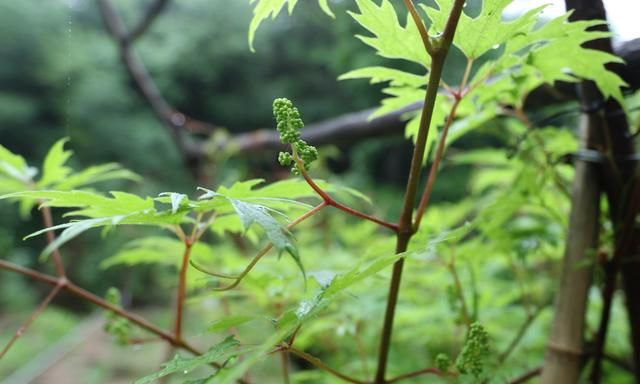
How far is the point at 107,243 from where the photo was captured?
4312 millimetres

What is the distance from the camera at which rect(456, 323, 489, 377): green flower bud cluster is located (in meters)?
0.37

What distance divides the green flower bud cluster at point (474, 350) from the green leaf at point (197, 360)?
0.17m

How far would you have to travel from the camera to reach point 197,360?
318mm

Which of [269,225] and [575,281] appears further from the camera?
[575,281]

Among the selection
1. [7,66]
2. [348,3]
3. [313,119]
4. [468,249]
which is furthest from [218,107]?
[468,249]

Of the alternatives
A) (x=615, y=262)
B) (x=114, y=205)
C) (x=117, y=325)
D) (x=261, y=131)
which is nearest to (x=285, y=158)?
(x=114, y=205)

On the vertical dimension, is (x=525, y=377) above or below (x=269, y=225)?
below

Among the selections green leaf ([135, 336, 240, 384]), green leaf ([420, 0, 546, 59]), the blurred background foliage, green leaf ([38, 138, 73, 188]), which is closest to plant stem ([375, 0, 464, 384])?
green leaf ([420, 0, 546, 59])

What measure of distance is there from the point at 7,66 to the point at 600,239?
5811 mm

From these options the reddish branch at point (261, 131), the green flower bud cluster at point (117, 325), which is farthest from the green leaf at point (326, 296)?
the reddish branch at point (261, 131)

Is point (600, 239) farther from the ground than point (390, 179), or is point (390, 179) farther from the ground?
point (600, 239)

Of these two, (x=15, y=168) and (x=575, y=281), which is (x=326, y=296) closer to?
(x=575, y=281)

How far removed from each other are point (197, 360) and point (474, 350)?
0.66 feet

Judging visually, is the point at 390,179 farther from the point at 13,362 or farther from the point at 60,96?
the point at 60,96
